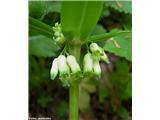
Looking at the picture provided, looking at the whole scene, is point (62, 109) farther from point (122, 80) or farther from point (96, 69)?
point (96, 69)

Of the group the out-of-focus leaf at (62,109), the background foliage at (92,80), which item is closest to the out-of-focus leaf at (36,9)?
the background foliage at (92,80)

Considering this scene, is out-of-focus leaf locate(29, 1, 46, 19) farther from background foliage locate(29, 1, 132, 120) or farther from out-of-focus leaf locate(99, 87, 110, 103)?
out-of-focus leaf locate(99, 87, 110, 103)

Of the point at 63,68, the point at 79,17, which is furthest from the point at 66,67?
the point at 79,17

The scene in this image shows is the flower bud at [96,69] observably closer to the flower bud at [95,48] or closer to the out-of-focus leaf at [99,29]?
the flower bud at [95,48]
